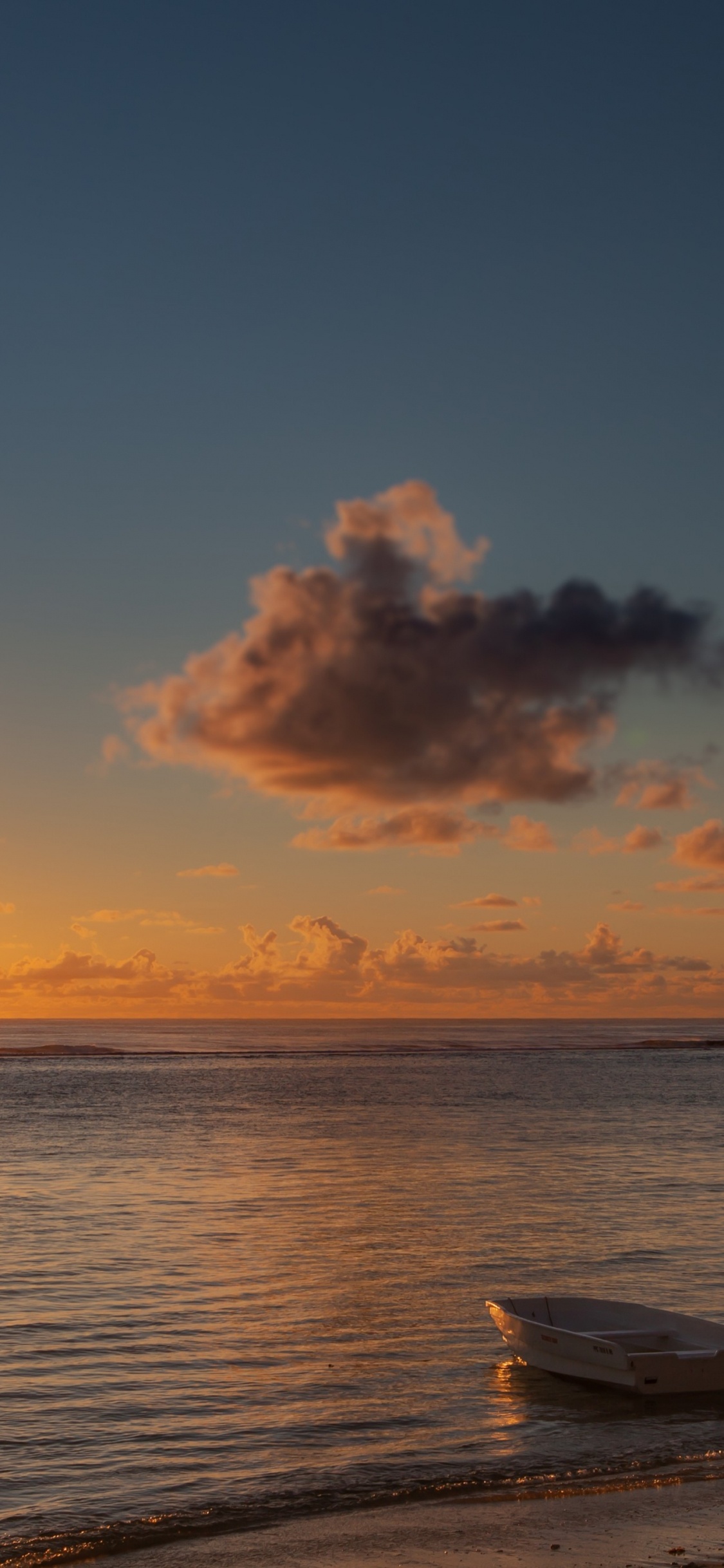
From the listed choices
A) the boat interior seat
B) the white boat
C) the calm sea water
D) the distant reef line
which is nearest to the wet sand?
the calm sea water

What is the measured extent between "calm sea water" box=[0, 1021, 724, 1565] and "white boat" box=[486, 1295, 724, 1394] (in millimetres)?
365

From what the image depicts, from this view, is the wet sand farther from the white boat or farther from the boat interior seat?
the boat interior seat

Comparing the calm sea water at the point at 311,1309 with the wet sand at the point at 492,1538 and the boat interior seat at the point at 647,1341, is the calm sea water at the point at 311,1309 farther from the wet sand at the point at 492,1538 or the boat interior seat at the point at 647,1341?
the boat interior seat at the point at 647,1341

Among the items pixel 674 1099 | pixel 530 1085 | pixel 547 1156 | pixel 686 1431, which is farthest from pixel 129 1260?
pixel 530 1085

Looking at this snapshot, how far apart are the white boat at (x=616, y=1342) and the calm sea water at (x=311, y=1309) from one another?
0.37 m

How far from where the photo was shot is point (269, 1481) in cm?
1642

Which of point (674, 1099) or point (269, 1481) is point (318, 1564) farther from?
point (674, 1099)

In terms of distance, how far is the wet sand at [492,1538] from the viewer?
13648 mm

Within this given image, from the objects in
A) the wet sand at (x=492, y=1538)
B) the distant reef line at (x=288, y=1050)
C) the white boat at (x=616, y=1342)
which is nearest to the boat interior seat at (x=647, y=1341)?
the white boat at (x=616, y=1342)

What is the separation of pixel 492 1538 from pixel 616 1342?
6859 millimetres

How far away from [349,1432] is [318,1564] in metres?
4.77

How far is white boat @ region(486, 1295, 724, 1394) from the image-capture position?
64.6 ft

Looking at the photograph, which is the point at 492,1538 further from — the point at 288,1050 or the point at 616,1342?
the point at 288,1050

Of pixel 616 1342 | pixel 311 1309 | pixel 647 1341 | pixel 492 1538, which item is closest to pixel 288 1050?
pixel 311 1309
